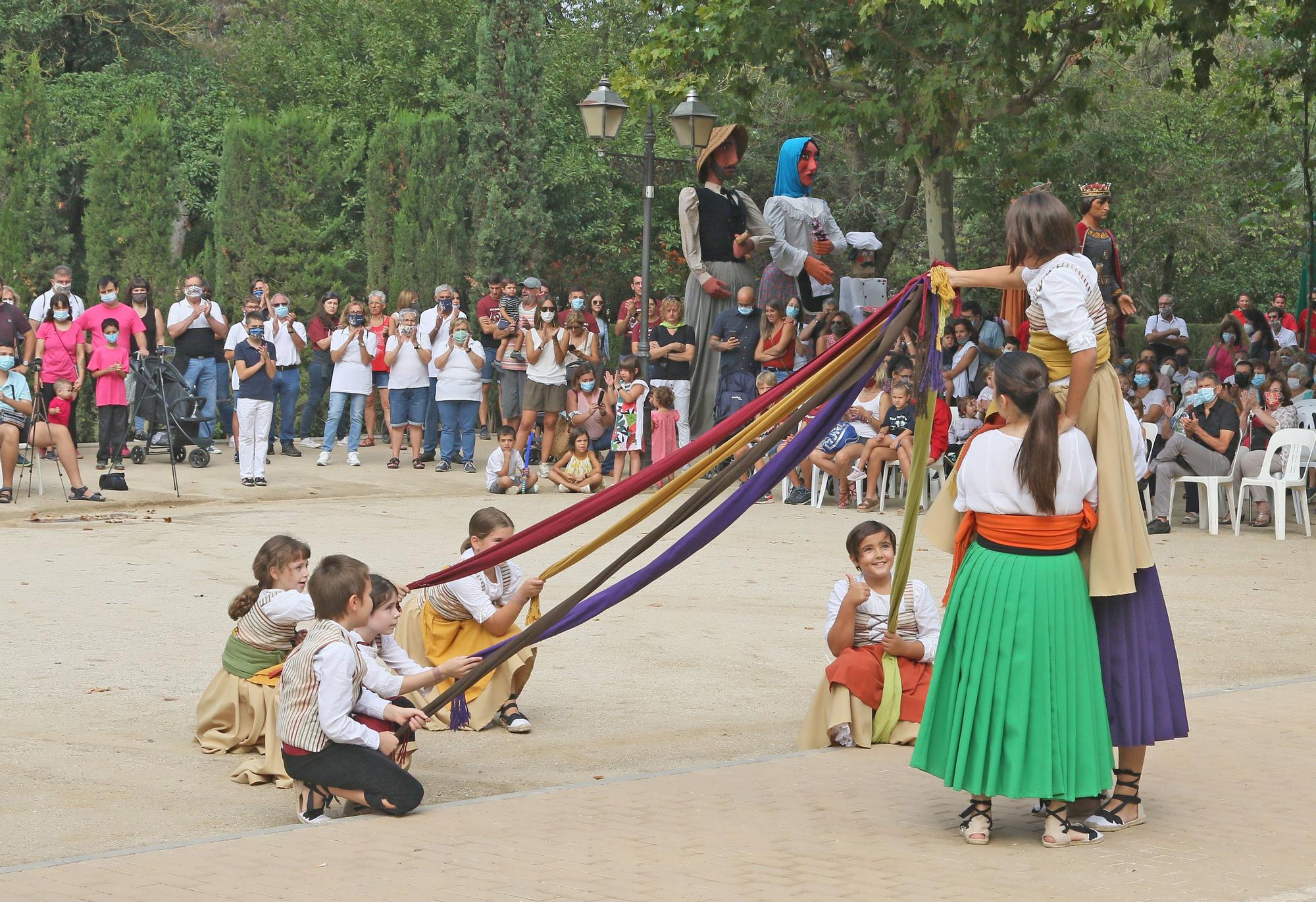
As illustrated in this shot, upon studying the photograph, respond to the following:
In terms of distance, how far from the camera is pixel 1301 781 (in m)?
6.29

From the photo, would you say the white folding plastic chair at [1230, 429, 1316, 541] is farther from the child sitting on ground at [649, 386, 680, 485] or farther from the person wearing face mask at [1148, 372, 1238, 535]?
the child sitting on ground at [649, 386, 680, 485]

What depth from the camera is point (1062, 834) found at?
5.42 m

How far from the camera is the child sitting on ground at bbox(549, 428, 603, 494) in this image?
17219 mm

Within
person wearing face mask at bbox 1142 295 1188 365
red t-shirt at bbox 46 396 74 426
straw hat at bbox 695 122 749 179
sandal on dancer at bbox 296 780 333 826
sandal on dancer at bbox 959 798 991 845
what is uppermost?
straw hat at bbox 695 122 749 179

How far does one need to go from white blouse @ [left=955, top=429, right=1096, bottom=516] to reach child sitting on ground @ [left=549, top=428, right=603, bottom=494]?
1183cm

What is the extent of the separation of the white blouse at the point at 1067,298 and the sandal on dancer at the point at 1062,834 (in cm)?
157

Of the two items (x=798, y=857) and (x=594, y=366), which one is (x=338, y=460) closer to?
(x=594, y=366)

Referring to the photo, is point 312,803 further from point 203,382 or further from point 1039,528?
point 203,382

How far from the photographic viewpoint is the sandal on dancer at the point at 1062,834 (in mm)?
5410

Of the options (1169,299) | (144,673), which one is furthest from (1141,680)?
(1169,299)

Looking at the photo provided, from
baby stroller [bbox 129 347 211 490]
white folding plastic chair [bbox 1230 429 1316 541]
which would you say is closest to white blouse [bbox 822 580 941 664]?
white folding plastic chair [bbox 1230 429 1316 541]

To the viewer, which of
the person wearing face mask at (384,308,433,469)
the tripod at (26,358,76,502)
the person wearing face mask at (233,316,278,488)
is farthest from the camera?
the person wearing face mask at (384,308,433,469)

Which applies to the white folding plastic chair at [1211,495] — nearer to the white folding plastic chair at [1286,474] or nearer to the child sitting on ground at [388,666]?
the white folding plastic chair at [1286,474]

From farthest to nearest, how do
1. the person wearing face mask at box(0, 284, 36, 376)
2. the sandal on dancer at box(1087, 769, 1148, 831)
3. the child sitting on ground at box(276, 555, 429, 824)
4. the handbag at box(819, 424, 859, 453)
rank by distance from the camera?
the person wearing face mask at box(0, 284, 36, 376) < the handbag at box(819, 424, 859, 453) < the child sitting on ground at box(276, 555, 429, 824) < the sandal on dancer at box(1087, 769, 1148, 831)
